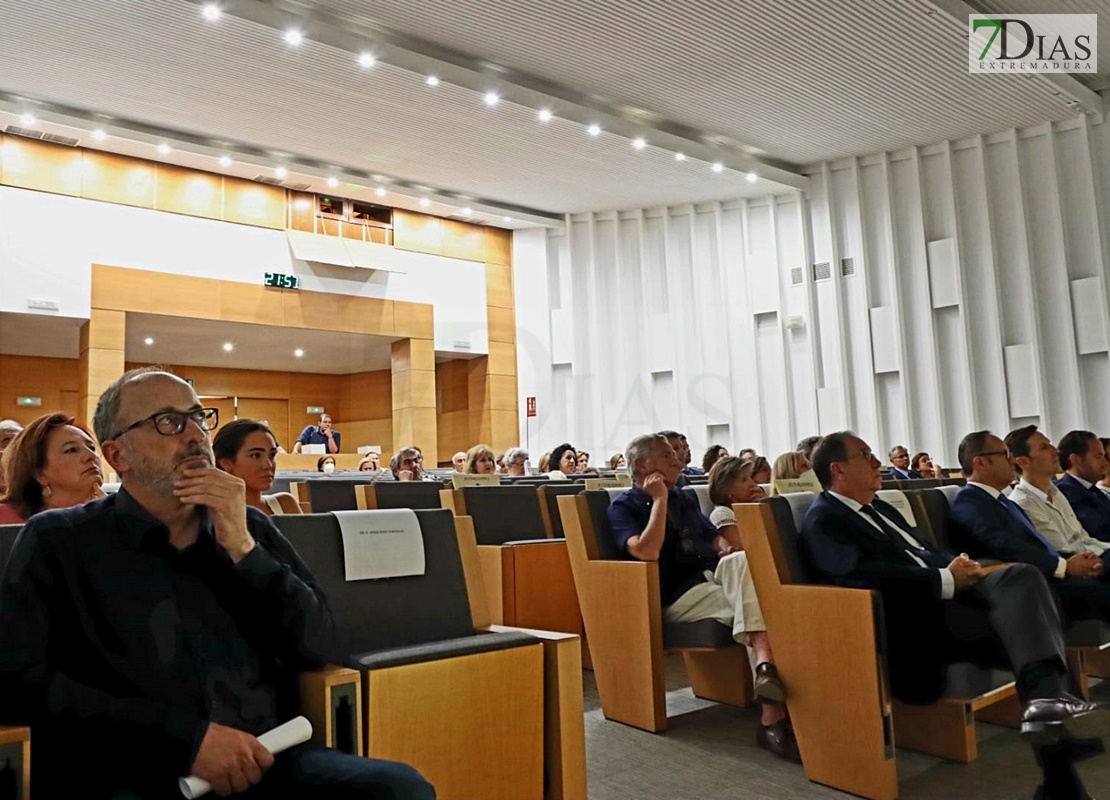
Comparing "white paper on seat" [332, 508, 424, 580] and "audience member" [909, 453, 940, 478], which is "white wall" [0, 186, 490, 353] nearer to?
"audience member" [909, 453, 940, 478]

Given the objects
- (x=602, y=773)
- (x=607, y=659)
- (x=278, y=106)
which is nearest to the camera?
(x=602, y=773)

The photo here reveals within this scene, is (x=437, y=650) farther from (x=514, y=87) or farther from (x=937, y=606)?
(x=514, y=87)

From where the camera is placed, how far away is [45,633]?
1449 millimetres

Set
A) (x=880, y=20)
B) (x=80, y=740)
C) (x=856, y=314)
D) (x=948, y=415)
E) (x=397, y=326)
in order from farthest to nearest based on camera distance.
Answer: (x=397, y=326)
(x=856, y=314)
(x=948, y=415)
(x=880, y=20)
(x=80, y=740)

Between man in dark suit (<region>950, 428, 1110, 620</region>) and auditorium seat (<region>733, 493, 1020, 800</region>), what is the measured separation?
2.05ft

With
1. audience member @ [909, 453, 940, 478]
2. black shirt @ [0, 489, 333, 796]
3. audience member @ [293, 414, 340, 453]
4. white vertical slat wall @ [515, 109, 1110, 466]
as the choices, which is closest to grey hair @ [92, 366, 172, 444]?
black shirt @ [0, 489, 333, 796]

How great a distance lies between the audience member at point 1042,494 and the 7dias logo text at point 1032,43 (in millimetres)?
5616

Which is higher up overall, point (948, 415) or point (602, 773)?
point (948, 415)

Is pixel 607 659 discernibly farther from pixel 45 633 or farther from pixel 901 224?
pixel 901 224

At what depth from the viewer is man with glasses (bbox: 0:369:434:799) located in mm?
1426

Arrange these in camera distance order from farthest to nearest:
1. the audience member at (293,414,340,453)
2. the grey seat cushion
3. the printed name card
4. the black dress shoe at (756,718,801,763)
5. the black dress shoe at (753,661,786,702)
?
the audience member at (293,414,340,453)
the printed name card
the black dress shoe at (756,718,801,763)
the black dress shoe at (753,661,786,702)
the grey seat cushion

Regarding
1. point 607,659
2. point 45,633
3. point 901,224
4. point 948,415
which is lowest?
point 607,659

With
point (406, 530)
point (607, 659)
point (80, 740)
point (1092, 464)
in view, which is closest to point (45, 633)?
point (80, 740)

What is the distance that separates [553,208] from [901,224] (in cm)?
479
